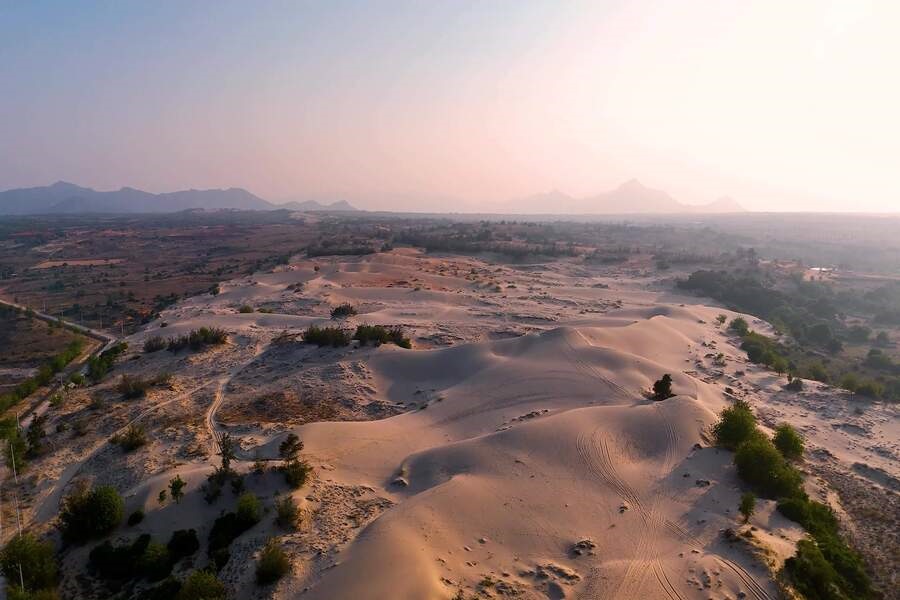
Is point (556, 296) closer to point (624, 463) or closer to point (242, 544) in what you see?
point (624, 463)

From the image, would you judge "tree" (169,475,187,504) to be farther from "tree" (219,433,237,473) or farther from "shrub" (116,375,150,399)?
"shrub" (116,375,150,399)

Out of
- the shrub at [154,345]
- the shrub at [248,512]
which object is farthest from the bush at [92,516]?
the shrub at [154,345]

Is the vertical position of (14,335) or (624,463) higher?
(624,463)

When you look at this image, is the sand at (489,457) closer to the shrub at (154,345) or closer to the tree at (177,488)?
the tree at (177,488)

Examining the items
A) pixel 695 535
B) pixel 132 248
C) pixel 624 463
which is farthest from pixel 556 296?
pixel 132 248

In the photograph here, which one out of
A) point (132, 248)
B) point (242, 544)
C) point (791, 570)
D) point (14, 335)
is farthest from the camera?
point (132, 248)

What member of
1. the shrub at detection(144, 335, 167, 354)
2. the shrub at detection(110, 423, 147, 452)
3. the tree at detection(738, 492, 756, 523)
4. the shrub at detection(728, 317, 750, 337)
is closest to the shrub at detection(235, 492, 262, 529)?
the shrub at detection(110, 423, 147, 452)
